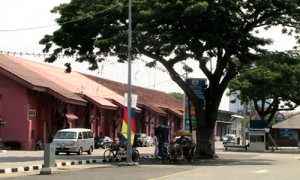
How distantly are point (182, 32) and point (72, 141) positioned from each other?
44.4ft

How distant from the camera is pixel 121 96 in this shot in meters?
64.5

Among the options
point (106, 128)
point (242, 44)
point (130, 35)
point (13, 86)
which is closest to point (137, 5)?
point (130, 35)

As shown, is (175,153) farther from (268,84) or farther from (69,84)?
(69,84)

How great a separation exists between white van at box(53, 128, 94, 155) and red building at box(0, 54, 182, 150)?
249 inches

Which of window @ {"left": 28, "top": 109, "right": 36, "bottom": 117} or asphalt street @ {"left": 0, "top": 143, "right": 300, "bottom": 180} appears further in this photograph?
window @ {"left": 28, "top": 109, "right": 36, "bottom": 117}

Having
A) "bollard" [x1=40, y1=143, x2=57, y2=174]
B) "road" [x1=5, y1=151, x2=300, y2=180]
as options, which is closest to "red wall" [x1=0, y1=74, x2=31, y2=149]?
"road" [x1=5, y1=151, x2=300, y2=180]

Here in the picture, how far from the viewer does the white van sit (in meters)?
36.9

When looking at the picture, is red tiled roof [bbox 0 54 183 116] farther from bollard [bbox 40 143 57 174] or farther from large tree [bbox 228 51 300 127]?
bollard [bbox 40 143 57 174]

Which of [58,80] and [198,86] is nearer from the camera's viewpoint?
[198,86]

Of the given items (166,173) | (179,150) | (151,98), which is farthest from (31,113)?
(151,98)

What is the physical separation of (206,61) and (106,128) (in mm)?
31010

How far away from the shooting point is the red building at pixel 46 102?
4403 cm

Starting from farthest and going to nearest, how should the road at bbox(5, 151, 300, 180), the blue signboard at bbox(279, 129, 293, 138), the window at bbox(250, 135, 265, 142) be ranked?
the blue signboard at bbox(279, 129, 293, 138) < the window at bbox(250, 135, 265, 142) < the road at bbox(5, 151, 300, 180)

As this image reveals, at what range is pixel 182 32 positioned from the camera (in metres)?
27.2
